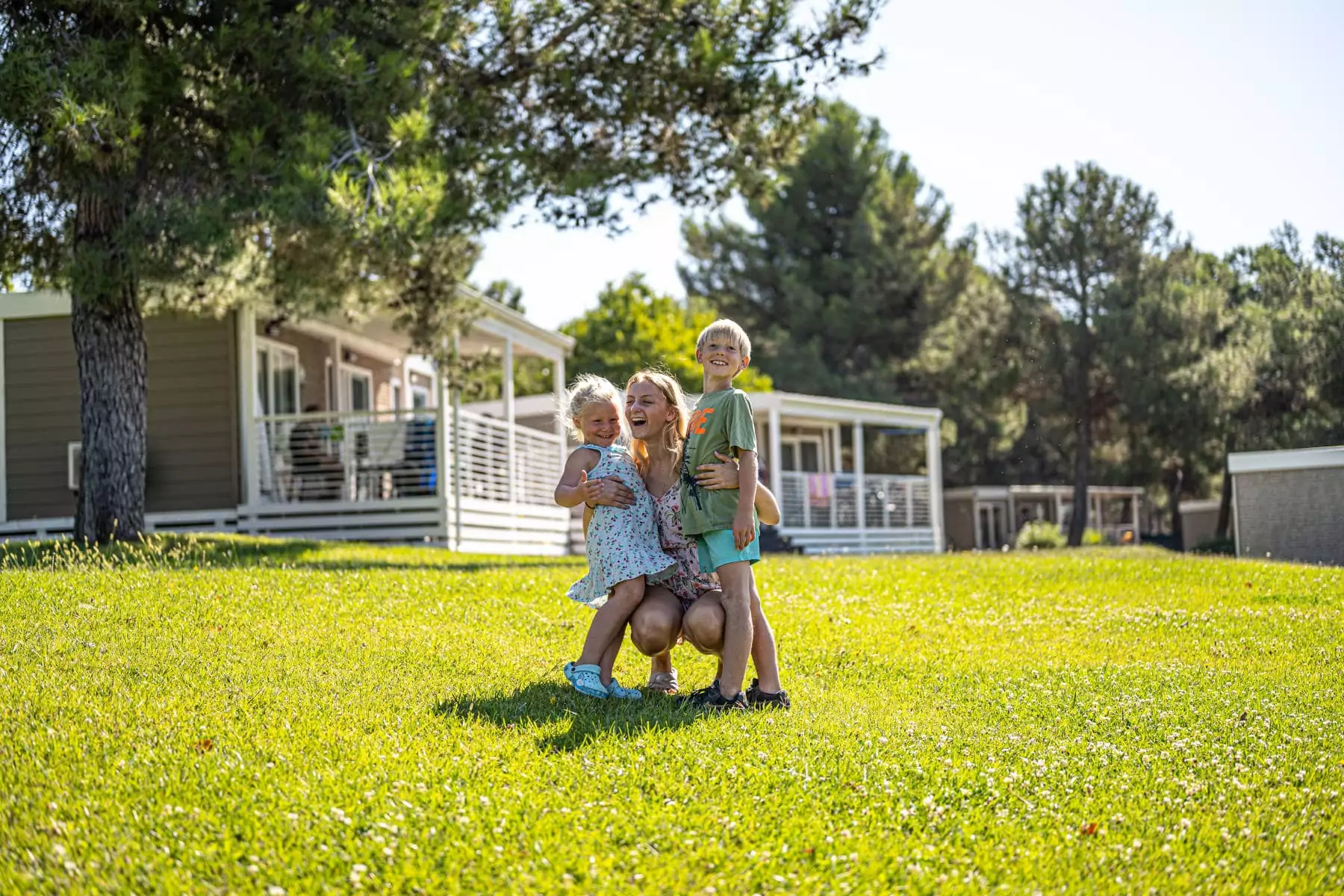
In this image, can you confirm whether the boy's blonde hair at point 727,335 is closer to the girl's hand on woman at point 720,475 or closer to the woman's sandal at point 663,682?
the girl's hand on woman at point 720,475

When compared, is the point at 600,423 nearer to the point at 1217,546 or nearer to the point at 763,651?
the point at 763,651

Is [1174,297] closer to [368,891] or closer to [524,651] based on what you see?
[524,651]

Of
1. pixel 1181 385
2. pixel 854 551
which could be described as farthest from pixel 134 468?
pixel 1181 385

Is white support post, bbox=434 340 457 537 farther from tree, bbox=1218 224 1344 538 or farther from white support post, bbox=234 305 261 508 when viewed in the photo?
tree, bbox=1218 224 1344 538

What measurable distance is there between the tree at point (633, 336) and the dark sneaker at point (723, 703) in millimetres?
30520

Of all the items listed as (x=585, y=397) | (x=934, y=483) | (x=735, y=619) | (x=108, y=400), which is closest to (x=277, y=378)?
(x=108, y=400)

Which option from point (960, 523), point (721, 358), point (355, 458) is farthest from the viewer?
point (960, 523)

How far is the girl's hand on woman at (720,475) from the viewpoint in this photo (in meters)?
5.74

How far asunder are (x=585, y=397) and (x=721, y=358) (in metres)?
0.70

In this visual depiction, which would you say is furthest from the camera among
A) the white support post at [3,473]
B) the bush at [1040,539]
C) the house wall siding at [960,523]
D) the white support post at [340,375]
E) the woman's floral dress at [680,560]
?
the house wall siding at [960,523]

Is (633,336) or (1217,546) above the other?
(633,336)

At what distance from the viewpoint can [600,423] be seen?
6.13 meters

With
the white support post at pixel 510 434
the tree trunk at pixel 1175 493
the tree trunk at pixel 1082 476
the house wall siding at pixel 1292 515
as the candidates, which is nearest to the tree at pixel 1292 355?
the tree trunk at pixel 1082 476

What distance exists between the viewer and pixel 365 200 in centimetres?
1169
